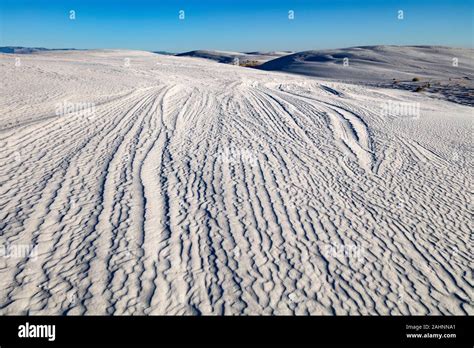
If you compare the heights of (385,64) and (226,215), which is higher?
(385,64)

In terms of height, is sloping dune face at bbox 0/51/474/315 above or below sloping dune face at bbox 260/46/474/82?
below

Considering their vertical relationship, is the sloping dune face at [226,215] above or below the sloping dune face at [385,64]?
below

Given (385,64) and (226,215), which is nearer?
(226,215)

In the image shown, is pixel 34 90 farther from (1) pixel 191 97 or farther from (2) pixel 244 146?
(2) pixel 244 146

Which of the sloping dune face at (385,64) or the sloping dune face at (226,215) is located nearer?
the sloping dune face at (226,215)
